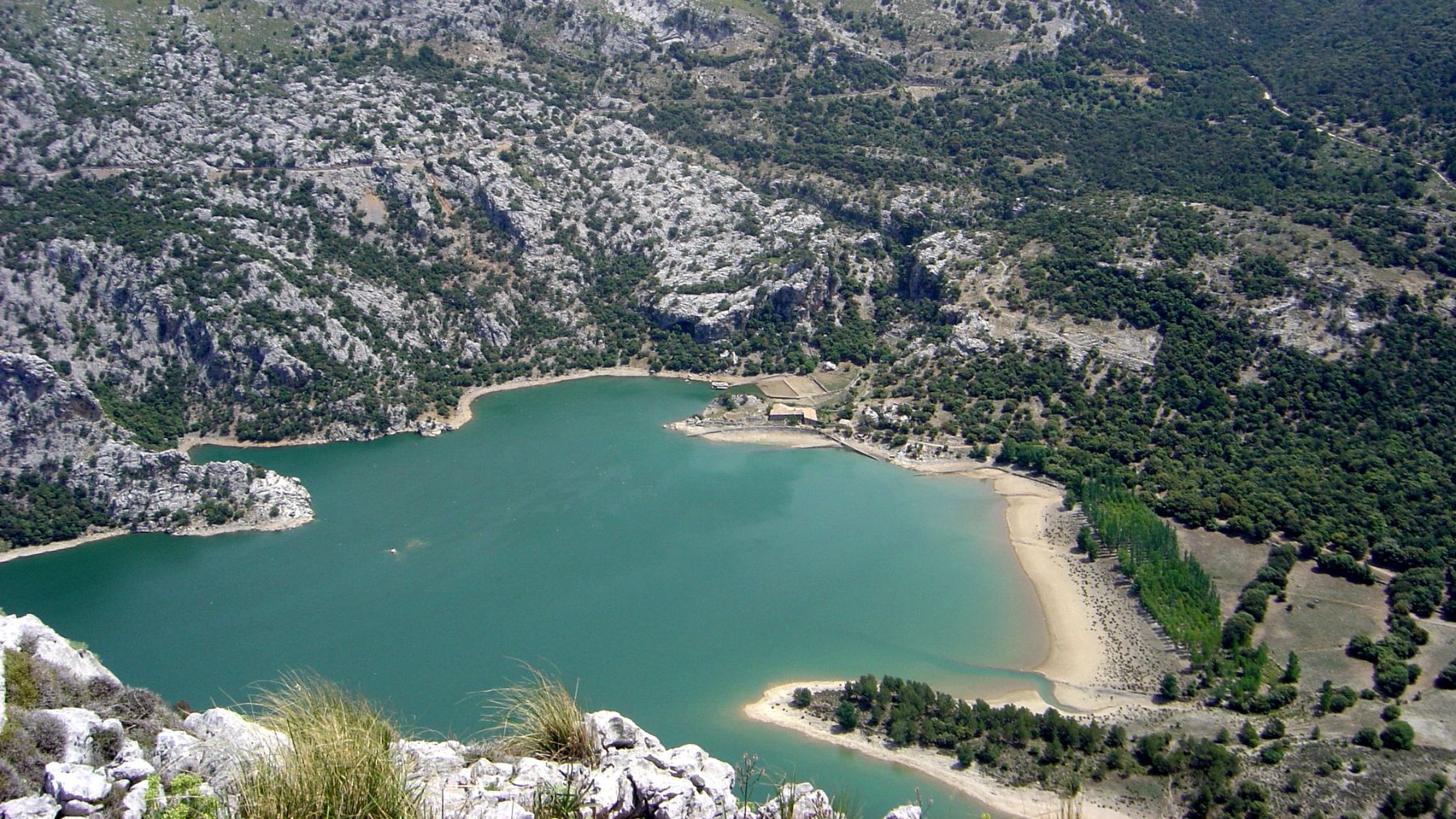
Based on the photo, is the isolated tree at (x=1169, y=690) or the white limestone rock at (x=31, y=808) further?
the isolated tree at (x=1169, y=690)

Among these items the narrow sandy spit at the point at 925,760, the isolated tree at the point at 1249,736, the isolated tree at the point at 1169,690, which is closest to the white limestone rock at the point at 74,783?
the narrow sandy spit at the point at 925,760

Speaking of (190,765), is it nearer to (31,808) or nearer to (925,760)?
(31,808)

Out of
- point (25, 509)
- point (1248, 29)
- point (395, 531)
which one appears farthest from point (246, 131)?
point (1248, 29)

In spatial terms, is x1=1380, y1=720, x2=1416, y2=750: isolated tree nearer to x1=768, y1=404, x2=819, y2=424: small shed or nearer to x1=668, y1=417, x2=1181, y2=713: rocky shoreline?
x1=668, y1=417, x2=1181, y2=713: rocky shoreline

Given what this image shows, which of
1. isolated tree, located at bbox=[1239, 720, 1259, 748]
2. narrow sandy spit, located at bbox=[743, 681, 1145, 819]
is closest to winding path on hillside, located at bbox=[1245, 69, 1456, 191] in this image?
isolated tree, located at bbox=[1239, 720, 1259, 748]

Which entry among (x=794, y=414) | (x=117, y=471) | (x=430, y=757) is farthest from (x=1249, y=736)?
(x=117, y=471)

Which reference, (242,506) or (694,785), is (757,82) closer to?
(242,506)

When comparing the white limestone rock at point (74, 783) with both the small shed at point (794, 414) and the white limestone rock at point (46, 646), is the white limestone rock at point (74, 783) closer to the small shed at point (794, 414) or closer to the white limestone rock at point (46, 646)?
the white limestone rock at point (46, 646)
